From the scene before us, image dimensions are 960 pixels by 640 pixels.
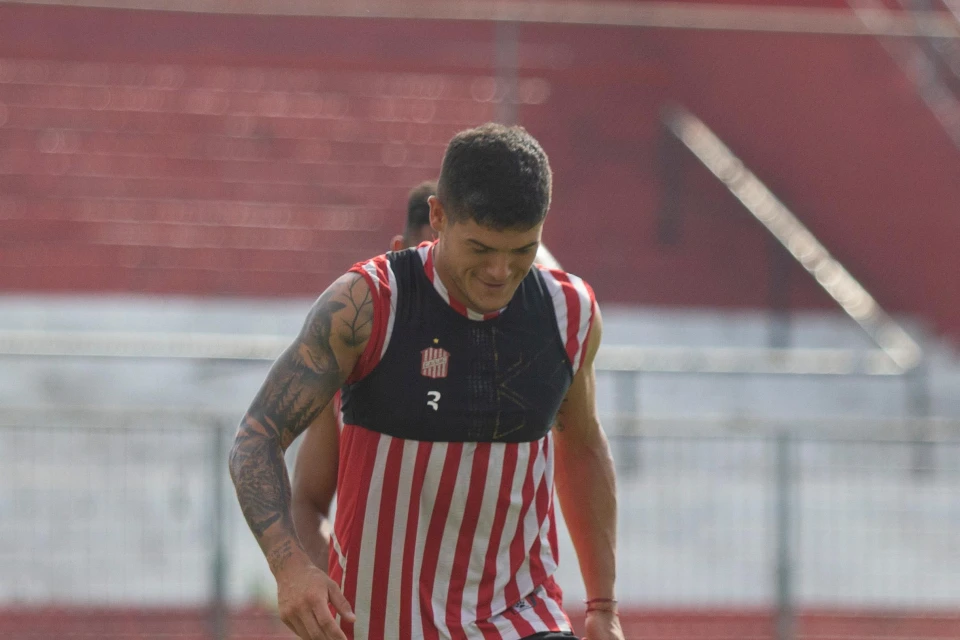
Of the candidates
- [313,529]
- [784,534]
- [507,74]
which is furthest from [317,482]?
[507,74]

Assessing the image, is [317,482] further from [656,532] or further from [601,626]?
[656,532]

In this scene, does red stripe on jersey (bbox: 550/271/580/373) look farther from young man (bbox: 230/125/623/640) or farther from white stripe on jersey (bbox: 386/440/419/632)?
white stripe on jersey (bbox: 386/440/419/632)

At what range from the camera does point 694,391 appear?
380 inches

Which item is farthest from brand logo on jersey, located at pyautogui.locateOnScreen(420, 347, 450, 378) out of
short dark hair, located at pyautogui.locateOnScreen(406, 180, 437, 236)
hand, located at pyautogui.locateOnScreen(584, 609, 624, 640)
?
short dark hair, located at pyautogui.locateOnScreen(406, 180, 437, 236)

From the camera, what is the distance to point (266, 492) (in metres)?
2.75

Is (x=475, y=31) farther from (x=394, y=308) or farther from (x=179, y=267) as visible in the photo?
(x=394, y=308)

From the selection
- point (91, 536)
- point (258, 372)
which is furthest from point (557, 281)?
point (258, 372)

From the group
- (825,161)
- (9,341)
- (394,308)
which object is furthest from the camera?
(825,161)

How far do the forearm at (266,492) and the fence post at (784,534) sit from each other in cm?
491

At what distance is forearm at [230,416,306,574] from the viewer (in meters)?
2.70

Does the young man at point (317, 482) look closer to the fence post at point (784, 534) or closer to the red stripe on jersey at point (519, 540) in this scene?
the red stripe on jersey at point (519, 540)

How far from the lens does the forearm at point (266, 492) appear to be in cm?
270

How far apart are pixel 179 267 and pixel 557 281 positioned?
9745mm

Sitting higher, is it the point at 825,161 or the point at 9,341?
the point at 825,161
